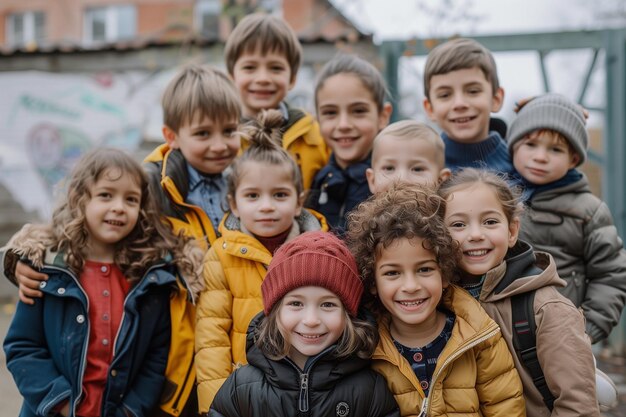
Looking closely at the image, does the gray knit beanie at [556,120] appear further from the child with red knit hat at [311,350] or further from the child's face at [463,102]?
the child with red knit hat at [311,350]

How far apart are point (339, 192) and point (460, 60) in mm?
843

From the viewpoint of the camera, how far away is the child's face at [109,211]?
2637mm

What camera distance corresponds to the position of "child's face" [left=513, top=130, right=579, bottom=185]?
8.93 feet

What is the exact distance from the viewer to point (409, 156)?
270 centimetres

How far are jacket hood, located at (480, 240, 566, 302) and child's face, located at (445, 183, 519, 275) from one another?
1.4 inches

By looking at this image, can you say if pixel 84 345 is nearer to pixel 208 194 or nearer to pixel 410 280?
pixel 208 194

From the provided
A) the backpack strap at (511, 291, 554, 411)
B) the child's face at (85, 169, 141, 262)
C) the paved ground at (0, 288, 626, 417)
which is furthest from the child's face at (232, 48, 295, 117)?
the paved ground at (0, 288, 626, 417)

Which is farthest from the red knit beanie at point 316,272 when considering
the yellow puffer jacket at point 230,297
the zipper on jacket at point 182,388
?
the zipper on jacket at point 182,388

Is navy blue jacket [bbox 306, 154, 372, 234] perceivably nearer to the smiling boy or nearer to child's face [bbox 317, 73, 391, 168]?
child's face [bbox 317, 73, 391, 168]

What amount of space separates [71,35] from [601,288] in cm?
2056

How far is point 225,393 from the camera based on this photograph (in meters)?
2.26

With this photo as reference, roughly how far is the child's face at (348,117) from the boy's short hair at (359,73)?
0.9 inches

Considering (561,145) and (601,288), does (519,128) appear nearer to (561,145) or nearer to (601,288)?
(561,145)

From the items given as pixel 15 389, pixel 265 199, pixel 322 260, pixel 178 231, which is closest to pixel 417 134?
pixel 265 199
